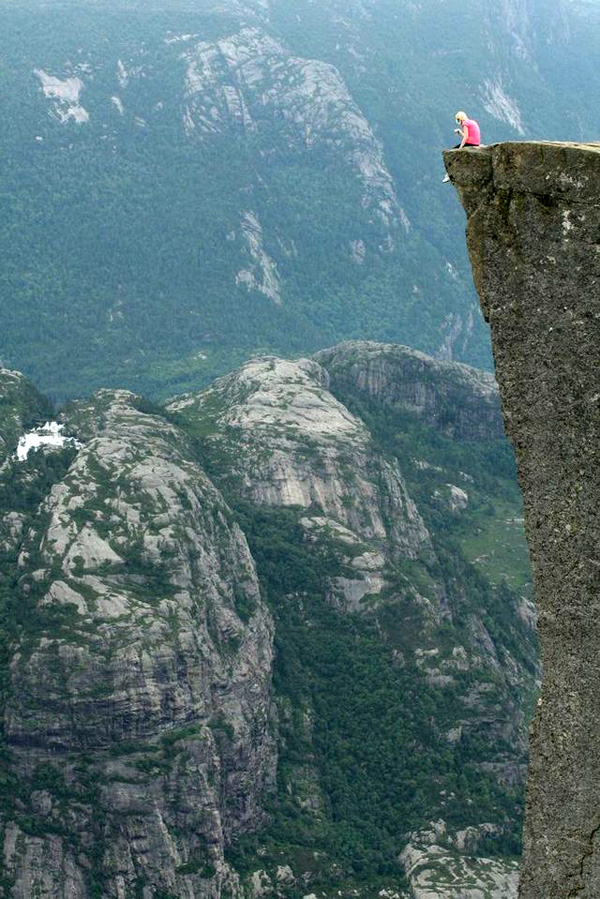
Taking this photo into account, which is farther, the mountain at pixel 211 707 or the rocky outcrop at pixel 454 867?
the rocky outcrop at pixel 454 867

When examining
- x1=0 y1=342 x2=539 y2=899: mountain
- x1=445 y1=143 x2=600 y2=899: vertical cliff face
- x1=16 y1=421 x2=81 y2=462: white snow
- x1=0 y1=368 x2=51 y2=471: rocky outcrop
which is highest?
x1=445 y1=143 x2=600 y2=899: vertical cliff face

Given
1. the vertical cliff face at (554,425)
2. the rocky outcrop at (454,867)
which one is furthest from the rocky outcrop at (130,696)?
the vertical cliff face at (554,425)

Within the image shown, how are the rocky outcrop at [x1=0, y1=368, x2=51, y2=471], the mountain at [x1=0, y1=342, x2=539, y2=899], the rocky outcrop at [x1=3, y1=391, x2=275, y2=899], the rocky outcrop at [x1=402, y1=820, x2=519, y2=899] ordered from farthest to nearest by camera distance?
the rocky outcrop at [x1=0, y1=368, x2=51, y2=471], the rocky outcrop at [x1=402, y1=820, x2=519, y2=899], the mountain at [x1=0, y1=342, x2=539, y2=899], the rocky outcrop at [x1=3, y1=391, x2=275, y2=899]

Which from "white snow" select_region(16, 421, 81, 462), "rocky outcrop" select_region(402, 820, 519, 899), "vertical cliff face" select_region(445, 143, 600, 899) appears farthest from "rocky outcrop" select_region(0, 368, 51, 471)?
"vertical cliff face" select_region(445, 143, 600, 899)

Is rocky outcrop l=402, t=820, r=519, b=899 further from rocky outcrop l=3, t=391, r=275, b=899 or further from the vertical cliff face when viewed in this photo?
the vertical cliff face

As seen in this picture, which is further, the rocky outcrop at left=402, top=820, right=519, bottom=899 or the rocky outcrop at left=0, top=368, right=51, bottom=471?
the rocky outcrop at left=0, top=368, right=51, bottom=471

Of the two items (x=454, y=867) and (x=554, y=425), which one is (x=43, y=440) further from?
(x=554, y=425)

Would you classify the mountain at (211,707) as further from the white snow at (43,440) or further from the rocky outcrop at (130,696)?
the white snow at (43,440)

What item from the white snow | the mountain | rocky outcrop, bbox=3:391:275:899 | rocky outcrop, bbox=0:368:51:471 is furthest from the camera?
rocky outcrop, bbox=0:368:51:471
